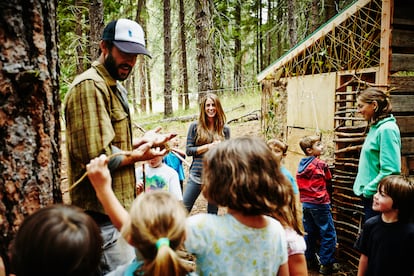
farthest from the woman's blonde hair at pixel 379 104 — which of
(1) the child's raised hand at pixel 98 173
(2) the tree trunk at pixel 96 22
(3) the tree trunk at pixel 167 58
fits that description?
(3) the tree trunk at pixel 167 58

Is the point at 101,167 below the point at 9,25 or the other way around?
below

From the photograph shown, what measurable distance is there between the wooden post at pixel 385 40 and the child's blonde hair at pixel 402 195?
265cm

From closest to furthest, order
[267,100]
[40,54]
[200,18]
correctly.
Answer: [40,54], [267,100], [200,18]

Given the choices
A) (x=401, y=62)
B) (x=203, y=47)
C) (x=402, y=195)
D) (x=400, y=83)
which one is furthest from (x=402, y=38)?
(x=203, y=47)

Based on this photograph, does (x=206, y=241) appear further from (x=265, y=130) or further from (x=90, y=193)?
(x=265, y=130)

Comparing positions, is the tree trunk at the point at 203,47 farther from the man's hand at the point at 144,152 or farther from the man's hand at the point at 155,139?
the man's hand at the point at 144,152

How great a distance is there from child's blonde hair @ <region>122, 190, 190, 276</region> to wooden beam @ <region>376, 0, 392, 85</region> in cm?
474

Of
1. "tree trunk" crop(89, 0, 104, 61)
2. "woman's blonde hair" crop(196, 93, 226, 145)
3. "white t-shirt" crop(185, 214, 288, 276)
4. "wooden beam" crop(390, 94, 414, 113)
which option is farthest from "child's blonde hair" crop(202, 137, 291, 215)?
"tree trunk" crop(89, 0, 104, 61)

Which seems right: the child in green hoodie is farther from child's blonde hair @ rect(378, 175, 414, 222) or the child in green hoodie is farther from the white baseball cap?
the white baseball cap

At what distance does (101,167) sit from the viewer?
1.85 m

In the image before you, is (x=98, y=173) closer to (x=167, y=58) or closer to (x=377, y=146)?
(x=377, y=146)

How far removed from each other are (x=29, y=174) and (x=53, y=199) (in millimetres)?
237

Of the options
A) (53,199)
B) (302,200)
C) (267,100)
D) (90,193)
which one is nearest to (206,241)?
(90,193)

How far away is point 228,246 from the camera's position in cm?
180
